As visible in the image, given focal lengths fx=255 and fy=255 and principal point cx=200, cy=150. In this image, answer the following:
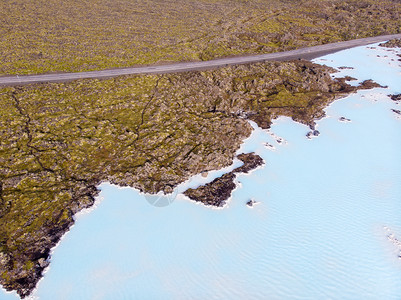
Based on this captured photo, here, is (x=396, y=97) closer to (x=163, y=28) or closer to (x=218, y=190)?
(x=218, y=190)

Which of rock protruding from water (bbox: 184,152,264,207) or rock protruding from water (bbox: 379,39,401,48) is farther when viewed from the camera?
rock protruding from water (bbox: 379,39,401,48)

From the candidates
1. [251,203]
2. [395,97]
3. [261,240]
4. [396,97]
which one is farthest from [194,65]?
[261,240]

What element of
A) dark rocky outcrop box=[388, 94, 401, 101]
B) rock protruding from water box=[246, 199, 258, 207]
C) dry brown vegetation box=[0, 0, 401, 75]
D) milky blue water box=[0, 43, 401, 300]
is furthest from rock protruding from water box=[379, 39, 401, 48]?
rock protruding from water box=[246, 199, 258, 207]

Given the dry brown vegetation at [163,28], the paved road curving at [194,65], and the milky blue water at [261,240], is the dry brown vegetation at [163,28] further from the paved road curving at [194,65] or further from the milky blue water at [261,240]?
the milky blue water at [261,240]

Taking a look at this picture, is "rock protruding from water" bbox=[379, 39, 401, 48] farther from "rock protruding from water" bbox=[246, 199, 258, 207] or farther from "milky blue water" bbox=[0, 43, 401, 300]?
"rock protruding from water" bbox=[246, 199, 258, 207]

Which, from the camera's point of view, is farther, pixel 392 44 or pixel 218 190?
pixel 392 44

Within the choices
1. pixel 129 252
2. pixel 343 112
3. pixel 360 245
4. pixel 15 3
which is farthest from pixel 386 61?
pixel 15 3
